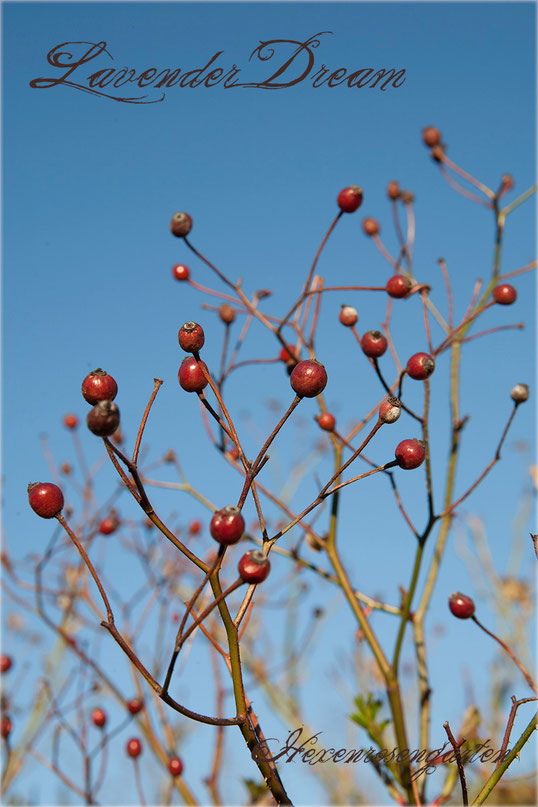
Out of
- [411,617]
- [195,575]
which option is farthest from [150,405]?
[195,575]

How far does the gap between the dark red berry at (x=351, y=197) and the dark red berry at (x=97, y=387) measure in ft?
3.18

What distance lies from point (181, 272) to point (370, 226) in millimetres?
750

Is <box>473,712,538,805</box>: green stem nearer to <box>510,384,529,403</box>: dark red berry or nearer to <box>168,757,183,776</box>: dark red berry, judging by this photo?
<box>510,384,529,403</box>: dark red berry

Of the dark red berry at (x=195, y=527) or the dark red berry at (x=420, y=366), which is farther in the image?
the dark red berry at (x=195, y=527)

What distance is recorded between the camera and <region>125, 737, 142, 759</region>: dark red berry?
2.36m

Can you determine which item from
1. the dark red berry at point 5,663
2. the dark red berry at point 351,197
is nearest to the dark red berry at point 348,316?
the dark red berry at point 351,197

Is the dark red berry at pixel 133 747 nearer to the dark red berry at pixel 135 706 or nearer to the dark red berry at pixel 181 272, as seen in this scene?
the dark red berry at pixel 135 706

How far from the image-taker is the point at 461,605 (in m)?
1.59

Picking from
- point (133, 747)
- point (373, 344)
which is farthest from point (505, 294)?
point (133, 747)

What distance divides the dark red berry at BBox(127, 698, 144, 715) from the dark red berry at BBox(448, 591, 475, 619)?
4.01ft

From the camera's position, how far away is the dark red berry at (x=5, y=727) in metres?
2.65

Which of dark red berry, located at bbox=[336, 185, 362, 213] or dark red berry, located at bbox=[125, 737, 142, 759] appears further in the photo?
dark red berry, located at bbox=[125, 737, 142, 759]

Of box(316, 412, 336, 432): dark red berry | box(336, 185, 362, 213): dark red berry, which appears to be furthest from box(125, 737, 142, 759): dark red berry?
box(336, 185, 362, 213): dark red berry

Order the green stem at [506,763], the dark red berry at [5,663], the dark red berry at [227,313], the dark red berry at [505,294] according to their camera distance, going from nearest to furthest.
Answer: the green stem at [506,763]
the dark red berry at [505,294]
the dark red berry at [227,313]
the dark red berry at [5,663]
